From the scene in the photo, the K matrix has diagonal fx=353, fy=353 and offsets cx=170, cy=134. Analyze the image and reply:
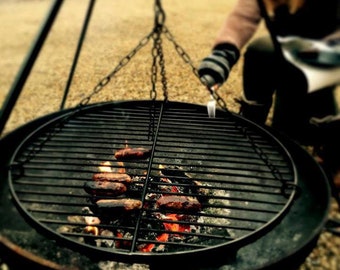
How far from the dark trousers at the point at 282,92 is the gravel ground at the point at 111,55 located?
2.04 feet

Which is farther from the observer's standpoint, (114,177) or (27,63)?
(114,177)

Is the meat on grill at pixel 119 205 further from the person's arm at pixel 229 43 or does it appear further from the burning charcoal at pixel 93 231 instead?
the person's arm at pixel 229 43

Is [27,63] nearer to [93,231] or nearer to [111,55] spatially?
[93,231]

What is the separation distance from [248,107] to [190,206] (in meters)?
1.41

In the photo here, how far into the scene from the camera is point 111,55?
5480mm

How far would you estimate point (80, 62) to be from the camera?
5.32 m

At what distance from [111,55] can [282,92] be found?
297 cm

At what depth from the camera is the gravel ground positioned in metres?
4.21

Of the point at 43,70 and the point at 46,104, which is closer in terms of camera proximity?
the point at 46,104

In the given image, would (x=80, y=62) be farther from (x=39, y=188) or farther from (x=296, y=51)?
(x=296, y=51)

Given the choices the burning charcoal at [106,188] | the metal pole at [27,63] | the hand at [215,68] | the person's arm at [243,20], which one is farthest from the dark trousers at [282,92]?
the metal pole at [27,63]

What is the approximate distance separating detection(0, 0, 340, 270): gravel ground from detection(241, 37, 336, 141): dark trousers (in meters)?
0.62

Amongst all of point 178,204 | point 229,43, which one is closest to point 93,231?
point 178,204

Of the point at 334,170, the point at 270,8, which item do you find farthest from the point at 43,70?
the point at 334,170
